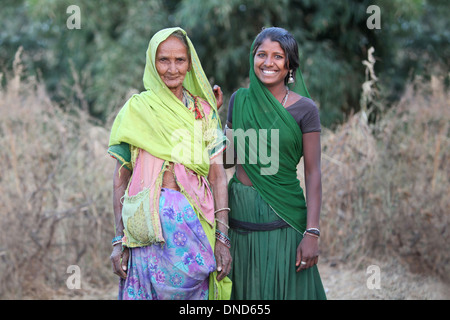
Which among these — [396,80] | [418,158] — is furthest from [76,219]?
[396,80]

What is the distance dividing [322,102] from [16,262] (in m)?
5.05

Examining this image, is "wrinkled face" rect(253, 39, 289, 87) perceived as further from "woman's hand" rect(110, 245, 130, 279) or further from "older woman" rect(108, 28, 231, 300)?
"woman's hand" rect(110, 245, 130, 279)

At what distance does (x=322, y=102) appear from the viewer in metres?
7.47

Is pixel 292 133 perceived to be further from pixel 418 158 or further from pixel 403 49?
pixel 403 49

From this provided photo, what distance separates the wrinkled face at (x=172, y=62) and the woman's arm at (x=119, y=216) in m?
0.45

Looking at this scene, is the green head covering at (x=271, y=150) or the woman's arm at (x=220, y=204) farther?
the green head covering at (x=271, y=150)

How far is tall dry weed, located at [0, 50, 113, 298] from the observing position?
383 cm

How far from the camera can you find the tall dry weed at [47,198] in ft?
12.6

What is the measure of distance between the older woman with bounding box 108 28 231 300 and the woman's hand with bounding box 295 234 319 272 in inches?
13.9

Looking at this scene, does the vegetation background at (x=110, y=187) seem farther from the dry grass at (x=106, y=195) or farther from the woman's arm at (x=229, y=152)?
the woman's arm at (x=229, y=152)

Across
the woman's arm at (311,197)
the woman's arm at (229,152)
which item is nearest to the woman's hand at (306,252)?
the woman's arm at (311,197)

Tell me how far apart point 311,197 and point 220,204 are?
44cm

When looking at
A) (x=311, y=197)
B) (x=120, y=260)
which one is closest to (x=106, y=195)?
(x=120, y=260)

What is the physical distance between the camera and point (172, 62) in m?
2.22
